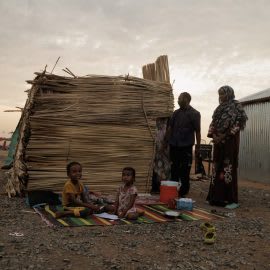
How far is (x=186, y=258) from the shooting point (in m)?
3.37

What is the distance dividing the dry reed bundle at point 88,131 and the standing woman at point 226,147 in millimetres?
1166

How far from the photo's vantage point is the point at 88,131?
250 inches

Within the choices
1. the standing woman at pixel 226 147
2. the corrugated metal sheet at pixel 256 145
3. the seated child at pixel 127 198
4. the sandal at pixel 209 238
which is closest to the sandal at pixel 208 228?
the sandal at pixel 209 238

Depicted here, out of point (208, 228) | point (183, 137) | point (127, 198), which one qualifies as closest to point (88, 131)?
point (183, 137)

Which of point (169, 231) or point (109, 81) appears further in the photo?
point (109, 81)

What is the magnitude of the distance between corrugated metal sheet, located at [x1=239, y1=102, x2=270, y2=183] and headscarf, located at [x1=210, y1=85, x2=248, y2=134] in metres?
6.38

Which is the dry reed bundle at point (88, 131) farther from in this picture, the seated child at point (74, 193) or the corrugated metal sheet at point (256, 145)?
the corrugated metal sheet at point (256, 145)

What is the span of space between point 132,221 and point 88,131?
6.79 feet

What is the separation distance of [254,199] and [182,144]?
1877 millimetres

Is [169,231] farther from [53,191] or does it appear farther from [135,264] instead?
[53,191]

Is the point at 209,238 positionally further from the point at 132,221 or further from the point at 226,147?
the point at 226,147

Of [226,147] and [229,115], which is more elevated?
[229,115]

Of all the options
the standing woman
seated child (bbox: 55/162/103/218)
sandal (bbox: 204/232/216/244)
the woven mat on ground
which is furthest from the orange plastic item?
sandal (bbox: 204/232/216/244)

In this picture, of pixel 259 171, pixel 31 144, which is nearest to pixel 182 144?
pixel 31 144
